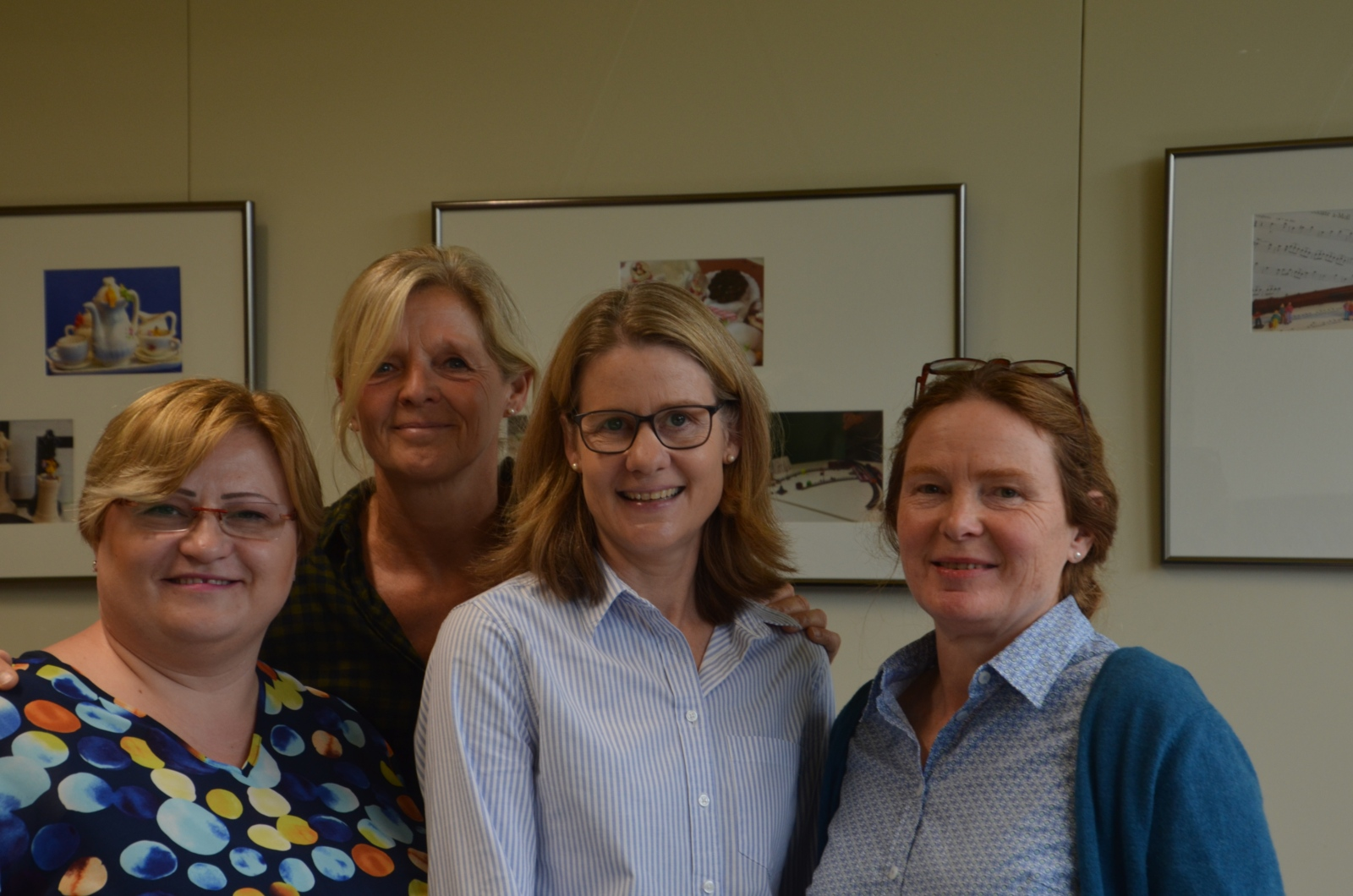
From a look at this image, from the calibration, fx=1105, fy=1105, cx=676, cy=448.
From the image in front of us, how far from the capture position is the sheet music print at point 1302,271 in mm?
2350

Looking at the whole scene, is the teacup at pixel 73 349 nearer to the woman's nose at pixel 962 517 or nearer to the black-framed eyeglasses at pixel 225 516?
the black-framed eyeglasses at pixel 225 516

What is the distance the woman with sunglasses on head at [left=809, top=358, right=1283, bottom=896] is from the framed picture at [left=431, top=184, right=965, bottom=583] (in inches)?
39.1

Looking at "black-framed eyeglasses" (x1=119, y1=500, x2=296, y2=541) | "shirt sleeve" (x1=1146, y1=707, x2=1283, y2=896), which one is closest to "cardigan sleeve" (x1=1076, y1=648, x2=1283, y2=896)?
"shirt sleeve" (x1=1146, y1=707, x2=1283, y2=896)

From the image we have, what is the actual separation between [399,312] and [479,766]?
2.70 ft

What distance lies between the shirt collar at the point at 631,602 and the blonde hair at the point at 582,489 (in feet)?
0.04

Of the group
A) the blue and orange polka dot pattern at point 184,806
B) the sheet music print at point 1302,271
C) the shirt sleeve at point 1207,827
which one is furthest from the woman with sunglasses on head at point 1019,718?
the sheet music print at point 1302,271

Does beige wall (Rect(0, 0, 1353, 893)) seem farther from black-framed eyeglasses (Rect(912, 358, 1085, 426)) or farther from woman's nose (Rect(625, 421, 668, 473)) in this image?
woman's nose (Rect(625, 421, 668, 473))

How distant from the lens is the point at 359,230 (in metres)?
2.73

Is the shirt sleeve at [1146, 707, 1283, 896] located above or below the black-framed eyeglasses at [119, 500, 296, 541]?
below

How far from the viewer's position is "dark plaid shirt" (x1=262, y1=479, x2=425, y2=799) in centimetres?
181

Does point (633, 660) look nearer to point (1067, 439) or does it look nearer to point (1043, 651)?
point (1043, 651)

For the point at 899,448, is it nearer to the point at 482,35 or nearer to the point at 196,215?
the point at 482,35

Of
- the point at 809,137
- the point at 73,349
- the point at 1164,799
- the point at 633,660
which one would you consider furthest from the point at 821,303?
the point at 73,349

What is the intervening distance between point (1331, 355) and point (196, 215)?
2.64m
